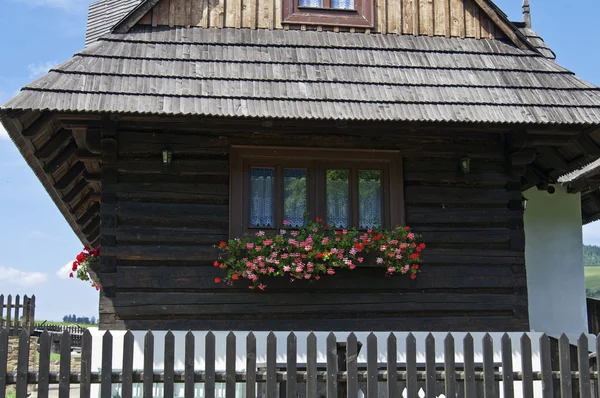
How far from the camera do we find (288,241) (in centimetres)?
861

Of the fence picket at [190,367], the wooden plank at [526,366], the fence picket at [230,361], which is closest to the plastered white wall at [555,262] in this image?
the wooden plank at [526,366]

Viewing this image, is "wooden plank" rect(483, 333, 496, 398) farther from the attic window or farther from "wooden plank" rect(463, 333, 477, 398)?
the attic window

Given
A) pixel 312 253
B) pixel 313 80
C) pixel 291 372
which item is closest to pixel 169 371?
pixel 291 372

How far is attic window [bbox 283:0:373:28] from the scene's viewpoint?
32.8ft

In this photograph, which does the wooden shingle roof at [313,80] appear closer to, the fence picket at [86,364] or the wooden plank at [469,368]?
the fence picket at [86,364]

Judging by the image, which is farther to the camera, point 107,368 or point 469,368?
point 469,368

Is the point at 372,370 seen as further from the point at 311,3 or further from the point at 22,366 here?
the point at 311,3

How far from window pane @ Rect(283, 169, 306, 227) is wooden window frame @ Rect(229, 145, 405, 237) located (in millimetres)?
59

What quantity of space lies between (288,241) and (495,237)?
245 centimetres

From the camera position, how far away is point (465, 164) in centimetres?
934

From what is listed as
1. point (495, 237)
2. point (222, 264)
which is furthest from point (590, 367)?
point (222, 264)

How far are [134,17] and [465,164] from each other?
13.7ft

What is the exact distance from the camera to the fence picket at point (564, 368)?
280 inches

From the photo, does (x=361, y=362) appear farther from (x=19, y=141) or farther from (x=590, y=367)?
(x=19, y=141)
